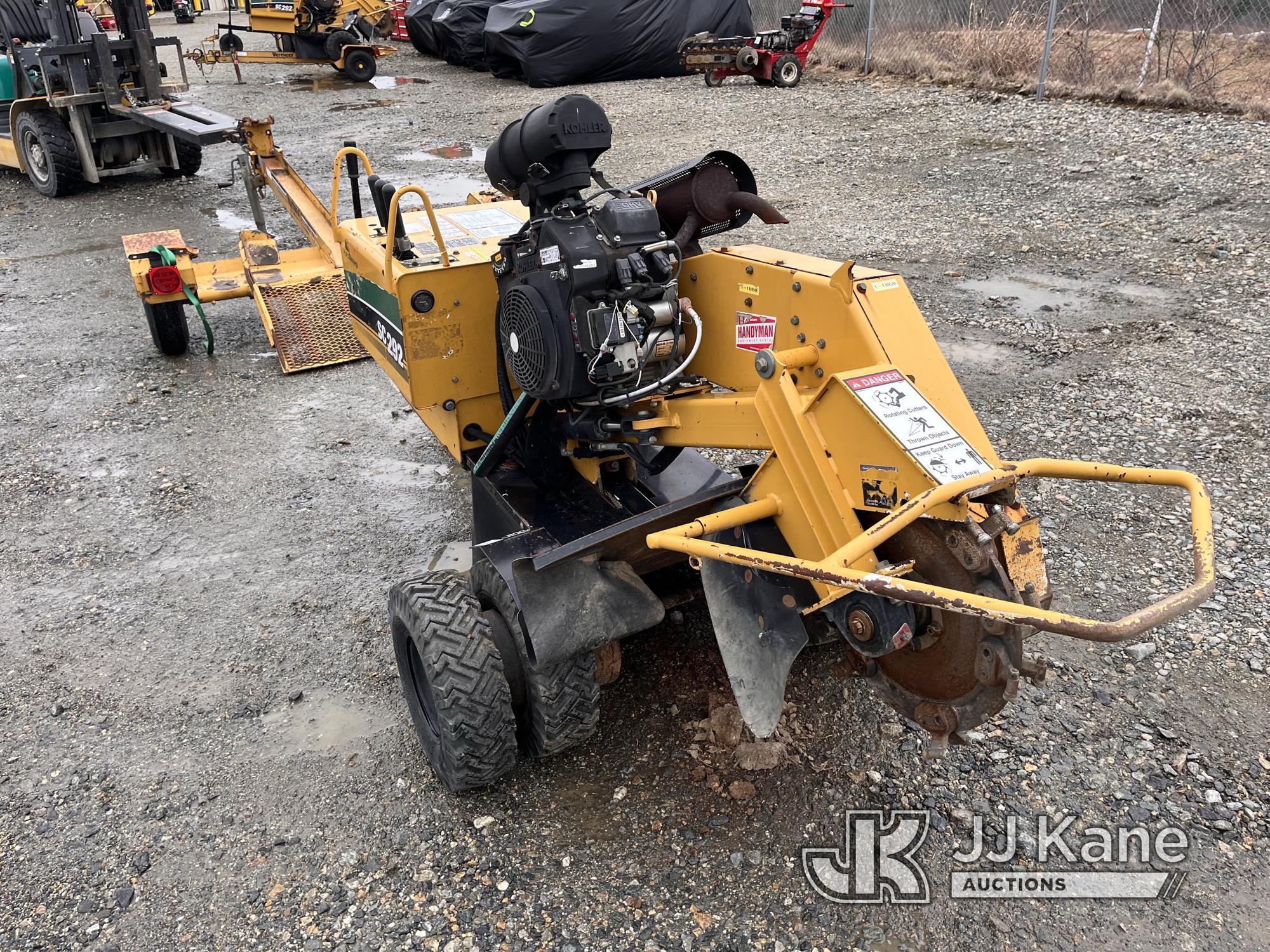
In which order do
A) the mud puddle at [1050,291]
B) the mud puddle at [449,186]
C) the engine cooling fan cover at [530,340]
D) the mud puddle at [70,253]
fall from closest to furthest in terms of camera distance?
1. the engine cooling fan cover at [530,340]
2. the mud puddle at [1050,291]
3. the mud puddle at [70,253]
4. the mud puddle at [449,186]

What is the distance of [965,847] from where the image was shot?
118 inches

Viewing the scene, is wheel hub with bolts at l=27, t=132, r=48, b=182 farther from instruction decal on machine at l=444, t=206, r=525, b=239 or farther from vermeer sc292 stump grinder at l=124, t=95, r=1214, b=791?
vermeer sc292 stump grinder at l=124, t=95, r=1214, b=791

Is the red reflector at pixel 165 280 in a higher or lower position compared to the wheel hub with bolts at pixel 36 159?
lower

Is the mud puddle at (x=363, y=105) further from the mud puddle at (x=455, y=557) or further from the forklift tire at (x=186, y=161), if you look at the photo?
the mud puddle at (x=455, y=557)

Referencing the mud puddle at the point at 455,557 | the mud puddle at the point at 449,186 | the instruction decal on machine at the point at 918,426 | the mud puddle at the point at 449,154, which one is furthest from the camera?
the mud puddle at the point at 449,154

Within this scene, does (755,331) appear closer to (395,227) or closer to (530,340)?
(530,340)

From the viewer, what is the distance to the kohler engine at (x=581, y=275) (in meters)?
2.92

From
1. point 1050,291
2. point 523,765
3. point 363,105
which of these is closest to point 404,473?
point 523,765

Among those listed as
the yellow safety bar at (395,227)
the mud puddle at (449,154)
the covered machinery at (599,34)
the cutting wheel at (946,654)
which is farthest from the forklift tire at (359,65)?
the cutting wheel at (946,654)

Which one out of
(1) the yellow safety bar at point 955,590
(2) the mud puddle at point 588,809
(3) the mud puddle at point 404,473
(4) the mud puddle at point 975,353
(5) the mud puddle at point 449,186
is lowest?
(2) the mud puddle at point 588,809

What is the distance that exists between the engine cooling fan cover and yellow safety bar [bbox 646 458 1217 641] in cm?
77

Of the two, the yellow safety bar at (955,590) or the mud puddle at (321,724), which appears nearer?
the yellow safety bar at (955,590)

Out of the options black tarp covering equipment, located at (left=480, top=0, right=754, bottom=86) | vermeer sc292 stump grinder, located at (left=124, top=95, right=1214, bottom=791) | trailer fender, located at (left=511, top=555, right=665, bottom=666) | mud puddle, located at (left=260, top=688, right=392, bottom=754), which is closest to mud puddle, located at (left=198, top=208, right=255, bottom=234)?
vermeer sc292 stump grinder, located at (left=124, top=95, right=1214, bottom=791)

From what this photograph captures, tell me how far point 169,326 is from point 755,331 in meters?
5.37
